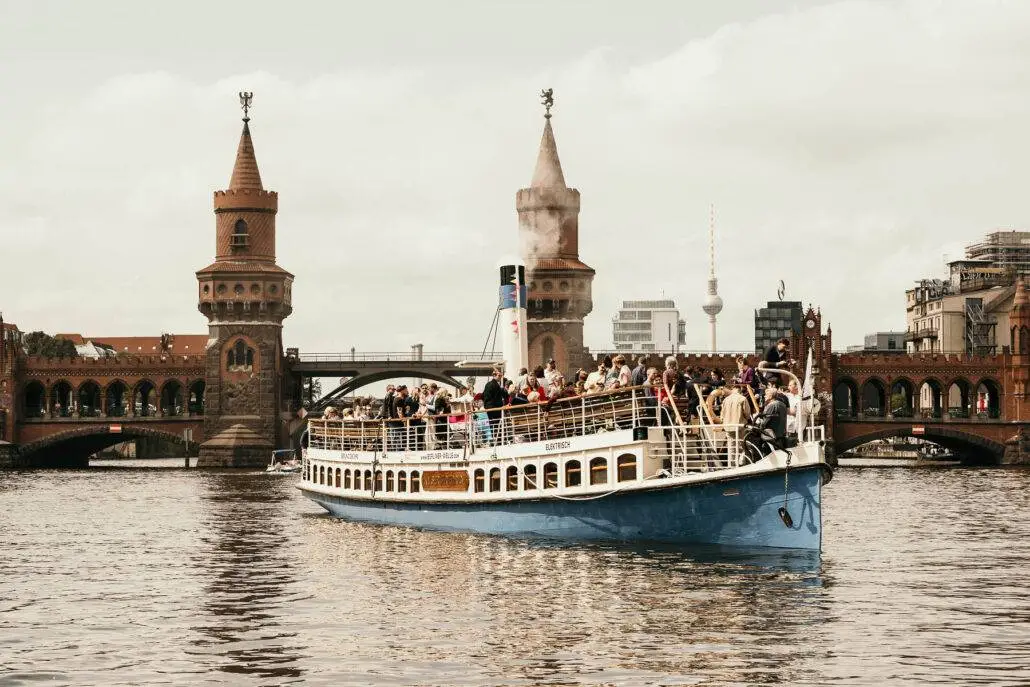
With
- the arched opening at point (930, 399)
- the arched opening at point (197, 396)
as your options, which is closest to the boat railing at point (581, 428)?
the arched opening at point (197, 396)

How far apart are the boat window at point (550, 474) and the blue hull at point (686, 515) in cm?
48

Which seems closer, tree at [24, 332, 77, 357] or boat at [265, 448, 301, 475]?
boat at [265, 448, 301, 475]

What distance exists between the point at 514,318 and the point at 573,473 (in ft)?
35.5

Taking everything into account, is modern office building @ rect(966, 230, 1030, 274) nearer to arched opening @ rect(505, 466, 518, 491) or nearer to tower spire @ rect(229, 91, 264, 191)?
tower spire @ rect(229, 91, 264, 191)

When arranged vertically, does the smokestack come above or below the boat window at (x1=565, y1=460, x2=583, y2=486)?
above

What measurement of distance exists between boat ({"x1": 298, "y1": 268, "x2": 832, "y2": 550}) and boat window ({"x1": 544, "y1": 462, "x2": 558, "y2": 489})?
0.04m

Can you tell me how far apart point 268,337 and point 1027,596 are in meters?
99.4

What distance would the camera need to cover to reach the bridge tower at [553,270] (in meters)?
124

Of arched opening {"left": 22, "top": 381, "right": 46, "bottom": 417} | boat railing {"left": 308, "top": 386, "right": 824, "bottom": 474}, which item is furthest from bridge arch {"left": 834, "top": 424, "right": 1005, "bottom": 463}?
boat railing {"left": 308, "top": 386, "right": 824, "bottom": 474}

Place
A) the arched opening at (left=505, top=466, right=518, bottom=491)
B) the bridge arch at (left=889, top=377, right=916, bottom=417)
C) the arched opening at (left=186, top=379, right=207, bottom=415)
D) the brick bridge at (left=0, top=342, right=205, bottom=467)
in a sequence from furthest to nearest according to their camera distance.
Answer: the arched opening at (left=186, top=379, right=207, bottom=415)
the bridge arch at (left=889, top=377, right=916, bottom=417)
the brick bridge at (left=0, top=342, right=205, bottom=467)
the arched opening at (left=505, top=466, right=518, bottom=491)

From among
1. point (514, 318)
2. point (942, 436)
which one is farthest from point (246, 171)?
point (514, 318)

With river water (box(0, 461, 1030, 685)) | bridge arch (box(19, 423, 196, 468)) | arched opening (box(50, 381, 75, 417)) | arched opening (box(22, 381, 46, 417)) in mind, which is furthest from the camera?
arched opening (box(22, 381, 46, 417))

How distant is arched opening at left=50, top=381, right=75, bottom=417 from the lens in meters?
128

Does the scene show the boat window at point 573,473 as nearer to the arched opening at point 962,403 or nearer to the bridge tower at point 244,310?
the bridge tower at point 244,310
